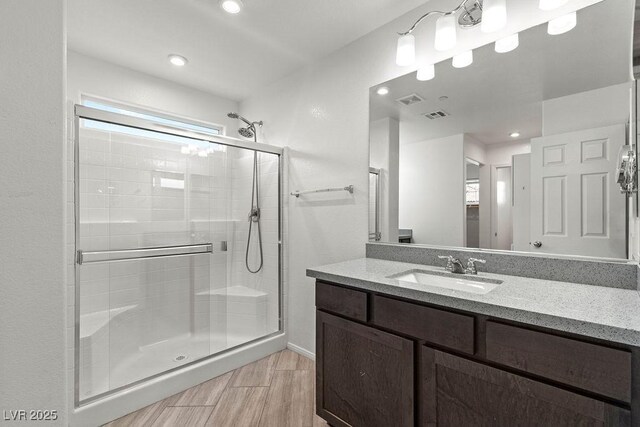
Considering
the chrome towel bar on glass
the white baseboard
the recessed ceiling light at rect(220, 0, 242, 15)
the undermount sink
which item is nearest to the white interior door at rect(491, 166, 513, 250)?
the undermount sink

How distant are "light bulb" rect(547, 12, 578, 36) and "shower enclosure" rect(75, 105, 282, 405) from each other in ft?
6.55

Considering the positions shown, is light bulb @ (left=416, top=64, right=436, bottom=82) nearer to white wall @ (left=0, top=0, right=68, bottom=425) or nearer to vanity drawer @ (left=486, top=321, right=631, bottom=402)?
vanity drawer @ (left=486, top=321, right=631, bottom=402)

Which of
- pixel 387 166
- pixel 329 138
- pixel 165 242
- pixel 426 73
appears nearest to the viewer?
pixel 426 73

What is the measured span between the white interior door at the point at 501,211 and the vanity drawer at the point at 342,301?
2.58ft

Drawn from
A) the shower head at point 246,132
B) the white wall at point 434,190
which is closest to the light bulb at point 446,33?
the white wall at point 434,190

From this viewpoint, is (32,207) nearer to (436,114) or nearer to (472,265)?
(472,265)

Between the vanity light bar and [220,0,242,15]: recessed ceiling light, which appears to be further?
[220,0,242,15]: recessed ceiling light

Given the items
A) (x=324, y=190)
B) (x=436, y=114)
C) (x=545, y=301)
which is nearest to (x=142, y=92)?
(x=324, y=190)

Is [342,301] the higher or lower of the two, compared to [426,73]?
lower

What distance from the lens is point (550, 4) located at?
4.27 feet

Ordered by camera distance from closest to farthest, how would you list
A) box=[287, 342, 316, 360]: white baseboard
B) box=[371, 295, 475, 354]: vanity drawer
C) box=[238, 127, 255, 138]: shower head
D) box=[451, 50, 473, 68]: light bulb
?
1. box=[371, 295, 475, 354]: vanity drawer
2. box=[451, 50, 473, 68]: light bulb
3. box=[287, 342, 316, 360]: white baseboard
4. box=[238, 127, 255, 138]: shower head

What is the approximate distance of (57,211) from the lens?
0.91 m

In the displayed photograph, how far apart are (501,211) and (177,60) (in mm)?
2669

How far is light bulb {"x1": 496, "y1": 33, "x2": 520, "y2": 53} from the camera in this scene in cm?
145
